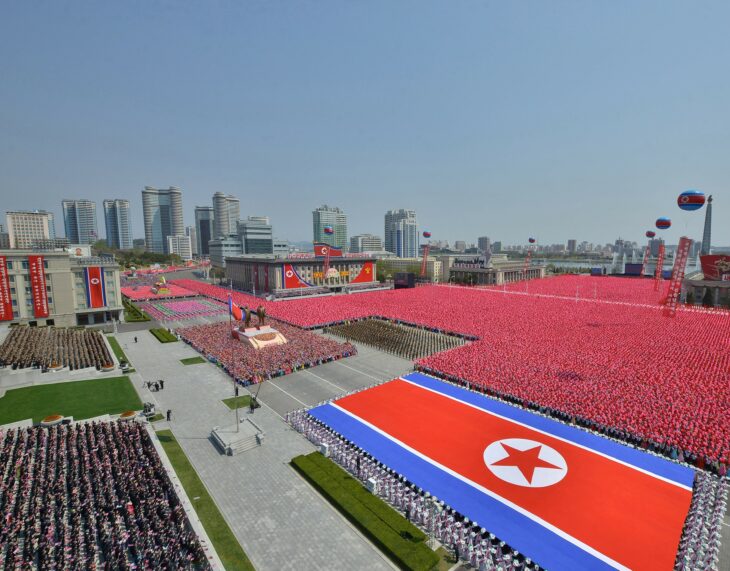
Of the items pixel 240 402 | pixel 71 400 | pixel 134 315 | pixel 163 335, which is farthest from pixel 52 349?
pixel 240 402

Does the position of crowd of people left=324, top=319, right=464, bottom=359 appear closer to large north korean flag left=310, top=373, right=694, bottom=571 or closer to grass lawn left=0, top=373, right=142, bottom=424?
large north korean flag left=310, top=373, right=694, bottom=571

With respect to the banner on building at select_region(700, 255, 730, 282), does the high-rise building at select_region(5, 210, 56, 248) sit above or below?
above

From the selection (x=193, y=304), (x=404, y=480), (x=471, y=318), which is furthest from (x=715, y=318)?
(x=193, y=304)

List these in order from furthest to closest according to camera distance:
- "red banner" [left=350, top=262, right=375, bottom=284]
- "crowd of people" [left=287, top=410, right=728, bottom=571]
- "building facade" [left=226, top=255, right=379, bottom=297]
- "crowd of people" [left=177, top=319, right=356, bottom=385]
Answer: "red banner" [left=350, top=262, right=375, bottom=284] → "building facade" [left=226, top=255, right=379, bottom=297] → "crowd of people" [left=177, top=319, right=356, bottom=385] → "crowd of people" [left=287, top=410, right=728, bottom=571]

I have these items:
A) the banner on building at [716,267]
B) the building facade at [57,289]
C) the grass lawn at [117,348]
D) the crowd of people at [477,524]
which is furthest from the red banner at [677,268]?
the building facade at [57,289]

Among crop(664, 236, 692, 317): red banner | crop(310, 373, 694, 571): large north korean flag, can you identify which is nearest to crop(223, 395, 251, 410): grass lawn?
crop(310, 373, 694, 571): large north korean flag

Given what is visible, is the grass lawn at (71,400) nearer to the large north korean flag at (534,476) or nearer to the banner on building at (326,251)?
the large north korean flag at (534,476)

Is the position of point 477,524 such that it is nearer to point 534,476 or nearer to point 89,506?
point 534,476
